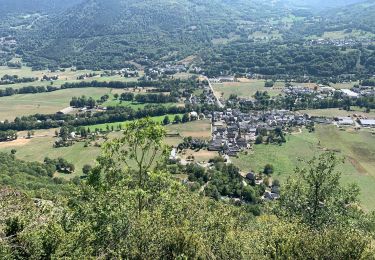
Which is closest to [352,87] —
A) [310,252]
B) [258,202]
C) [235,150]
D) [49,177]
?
[235,150]

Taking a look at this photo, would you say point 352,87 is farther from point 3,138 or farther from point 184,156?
point 3,138

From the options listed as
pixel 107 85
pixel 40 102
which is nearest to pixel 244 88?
pixel 107 85

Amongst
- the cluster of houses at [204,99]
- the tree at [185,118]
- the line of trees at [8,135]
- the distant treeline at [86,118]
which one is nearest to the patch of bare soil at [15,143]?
the line of trees at [8,135]

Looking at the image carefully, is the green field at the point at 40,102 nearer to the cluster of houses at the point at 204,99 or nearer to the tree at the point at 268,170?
the cluster of houses at the point at 204,99

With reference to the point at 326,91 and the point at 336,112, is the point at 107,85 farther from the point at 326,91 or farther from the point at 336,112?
the point at 336,112

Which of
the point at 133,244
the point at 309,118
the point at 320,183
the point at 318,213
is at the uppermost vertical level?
the point at 133,244

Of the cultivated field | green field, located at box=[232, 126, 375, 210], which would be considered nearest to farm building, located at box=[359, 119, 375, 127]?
green field, located at box=[232, 126, 375, 210]
